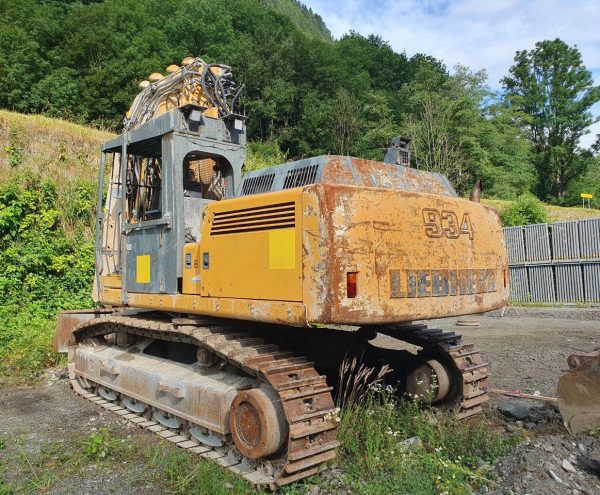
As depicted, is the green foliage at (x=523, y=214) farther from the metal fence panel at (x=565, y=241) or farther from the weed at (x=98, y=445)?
the weed at (x=98, y=445)

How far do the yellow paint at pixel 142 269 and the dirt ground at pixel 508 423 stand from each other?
4.91ft

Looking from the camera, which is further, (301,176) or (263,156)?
(263,156)

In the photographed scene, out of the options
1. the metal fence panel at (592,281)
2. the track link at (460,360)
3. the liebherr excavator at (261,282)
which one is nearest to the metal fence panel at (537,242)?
the metal fence panel at (592,281)

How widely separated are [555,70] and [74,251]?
184 ft

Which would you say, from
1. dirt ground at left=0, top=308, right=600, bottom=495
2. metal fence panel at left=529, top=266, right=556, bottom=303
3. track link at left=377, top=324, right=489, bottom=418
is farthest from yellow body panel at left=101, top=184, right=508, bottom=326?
metal fence panel at left=529, top=266, right=556, bottom=303

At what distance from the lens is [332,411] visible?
362cm

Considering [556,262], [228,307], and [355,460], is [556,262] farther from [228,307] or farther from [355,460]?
[228,307]

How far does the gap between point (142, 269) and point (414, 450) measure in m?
3.08

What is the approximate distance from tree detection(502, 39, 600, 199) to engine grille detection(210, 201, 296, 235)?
5249 centimetres

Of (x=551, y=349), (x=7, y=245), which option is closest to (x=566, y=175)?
(x=551, y=349)

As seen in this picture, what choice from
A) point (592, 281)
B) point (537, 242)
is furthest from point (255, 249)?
point (537, 242)

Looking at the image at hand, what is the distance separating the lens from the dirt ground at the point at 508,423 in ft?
10.9

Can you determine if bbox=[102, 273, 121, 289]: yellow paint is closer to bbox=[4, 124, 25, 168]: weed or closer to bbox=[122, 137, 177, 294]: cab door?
bbox=[122, 137, 177, 294]: cab door

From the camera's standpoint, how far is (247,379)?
13.9 ft
